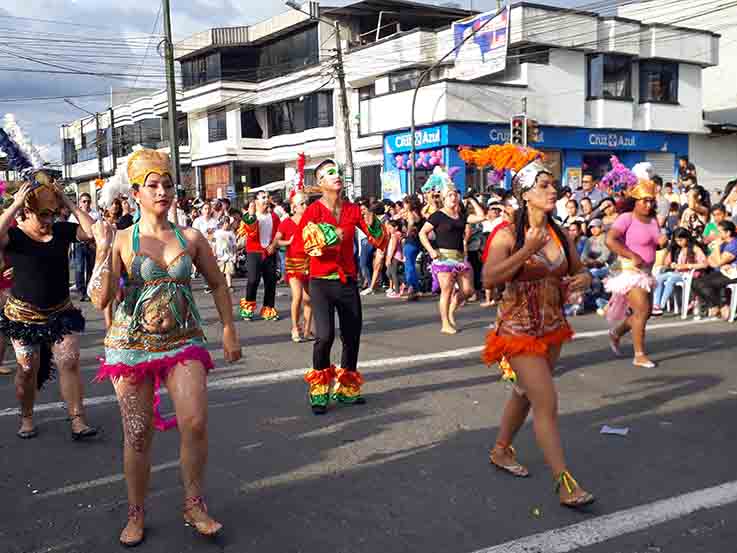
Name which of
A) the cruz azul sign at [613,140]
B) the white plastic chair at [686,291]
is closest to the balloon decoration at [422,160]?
the cruz azul sign at [613,140]

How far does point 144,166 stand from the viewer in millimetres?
3756

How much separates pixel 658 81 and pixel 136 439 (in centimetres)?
3228

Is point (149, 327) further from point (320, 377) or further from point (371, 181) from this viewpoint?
point (371, 181)

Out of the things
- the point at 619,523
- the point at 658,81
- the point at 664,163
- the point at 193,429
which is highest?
the point at 658,81

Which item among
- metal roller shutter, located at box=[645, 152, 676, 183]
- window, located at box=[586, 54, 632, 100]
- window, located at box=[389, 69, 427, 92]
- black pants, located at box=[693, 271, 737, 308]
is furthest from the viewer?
metal roller shutter, located at box=[645, 152, 676, 183]

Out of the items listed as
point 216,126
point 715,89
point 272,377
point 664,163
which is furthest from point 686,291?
point 216,126

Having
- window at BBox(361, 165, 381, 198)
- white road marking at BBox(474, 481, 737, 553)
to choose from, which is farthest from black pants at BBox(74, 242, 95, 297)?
window at BBox(361, 165, 381, 198)

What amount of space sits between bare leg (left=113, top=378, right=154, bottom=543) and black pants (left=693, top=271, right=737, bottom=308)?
31.4 ft

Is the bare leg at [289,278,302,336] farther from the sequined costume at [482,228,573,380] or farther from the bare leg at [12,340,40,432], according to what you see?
the sequined costume at [482,228,573,380]

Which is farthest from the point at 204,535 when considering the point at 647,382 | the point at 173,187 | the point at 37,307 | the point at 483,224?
the point at 483,224

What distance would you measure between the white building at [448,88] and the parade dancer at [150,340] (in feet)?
69.4

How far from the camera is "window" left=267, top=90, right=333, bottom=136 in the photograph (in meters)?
36.7

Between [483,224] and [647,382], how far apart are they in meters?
6.73

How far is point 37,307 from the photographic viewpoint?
5.43 metres
